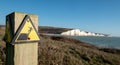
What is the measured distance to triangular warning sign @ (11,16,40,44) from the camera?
1.70 m

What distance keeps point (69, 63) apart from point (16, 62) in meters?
4.70

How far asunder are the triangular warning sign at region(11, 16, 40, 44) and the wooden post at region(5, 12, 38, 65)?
0.04m

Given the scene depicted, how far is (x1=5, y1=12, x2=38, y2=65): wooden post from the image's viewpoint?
170 centimetres

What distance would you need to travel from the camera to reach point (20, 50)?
1.74 m

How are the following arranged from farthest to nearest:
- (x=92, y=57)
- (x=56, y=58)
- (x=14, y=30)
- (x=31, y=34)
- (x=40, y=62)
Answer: (x=92, y=57) < (x=56, y=58) < (x=40, y=62) < (x=31, y=34) < (x=14, y=30)

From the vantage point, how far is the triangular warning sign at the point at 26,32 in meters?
1.70

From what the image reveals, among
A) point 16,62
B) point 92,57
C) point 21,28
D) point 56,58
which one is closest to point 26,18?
point 21,28

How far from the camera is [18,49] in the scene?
5.66 ft

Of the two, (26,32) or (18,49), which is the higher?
(26,32)

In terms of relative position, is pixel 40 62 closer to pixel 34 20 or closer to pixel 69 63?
pixel 69 63

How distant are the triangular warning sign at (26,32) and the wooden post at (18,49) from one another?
0.04 metres

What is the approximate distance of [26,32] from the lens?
1760mm

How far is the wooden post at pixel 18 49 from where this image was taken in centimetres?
170

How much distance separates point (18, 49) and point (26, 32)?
0.22 metres
